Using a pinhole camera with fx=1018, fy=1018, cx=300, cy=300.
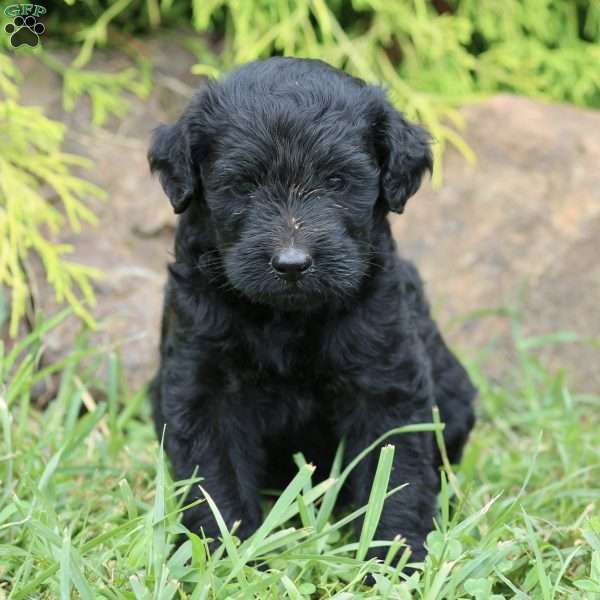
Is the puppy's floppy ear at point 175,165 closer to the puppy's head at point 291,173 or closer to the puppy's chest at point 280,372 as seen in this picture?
the puppy's head at point 291,173

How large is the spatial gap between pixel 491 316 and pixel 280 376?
2.43 m

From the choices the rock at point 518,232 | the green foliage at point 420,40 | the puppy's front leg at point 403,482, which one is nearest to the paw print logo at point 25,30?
the green foliage at point 420,40

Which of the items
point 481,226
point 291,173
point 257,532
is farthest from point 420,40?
point 257,532

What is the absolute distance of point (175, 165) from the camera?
335 centimetres

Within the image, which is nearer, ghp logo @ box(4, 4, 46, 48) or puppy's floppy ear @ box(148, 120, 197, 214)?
puppy's floppy ear @ box(148, 120, 197, 214)

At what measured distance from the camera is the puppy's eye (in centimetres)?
318

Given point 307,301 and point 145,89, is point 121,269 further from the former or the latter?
point 307,301

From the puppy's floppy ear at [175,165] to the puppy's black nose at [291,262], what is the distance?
18.9 inches

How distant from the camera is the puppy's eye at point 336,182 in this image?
3184 millimetres

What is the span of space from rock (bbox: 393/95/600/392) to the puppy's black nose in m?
2.44

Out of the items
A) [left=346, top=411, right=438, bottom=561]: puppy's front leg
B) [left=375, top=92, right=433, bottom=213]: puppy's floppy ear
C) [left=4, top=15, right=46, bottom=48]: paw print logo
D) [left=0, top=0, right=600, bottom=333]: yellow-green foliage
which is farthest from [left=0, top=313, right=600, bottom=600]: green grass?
[left=4, top=15, right=46, bottom=48]: paw print logo

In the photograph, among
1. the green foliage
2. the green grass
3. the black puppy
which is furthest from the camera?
the green foliage

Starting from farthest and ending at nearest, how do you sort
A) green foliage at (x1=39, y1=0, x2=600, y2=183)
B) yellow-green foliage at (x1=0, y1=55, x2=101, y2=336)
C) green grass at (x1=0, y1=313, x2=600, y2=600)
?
green foliage at (x1=39, y1=0, x2=600, y2=183), yellow-green foliage at (x1=0, y1=55, x2=101, y2=336), green grass at (x1=0, y1=313, x2=600, y2=600)

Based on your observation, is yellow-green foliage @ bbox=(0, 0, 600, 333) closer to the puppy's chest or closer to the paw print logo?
the paw print logo
